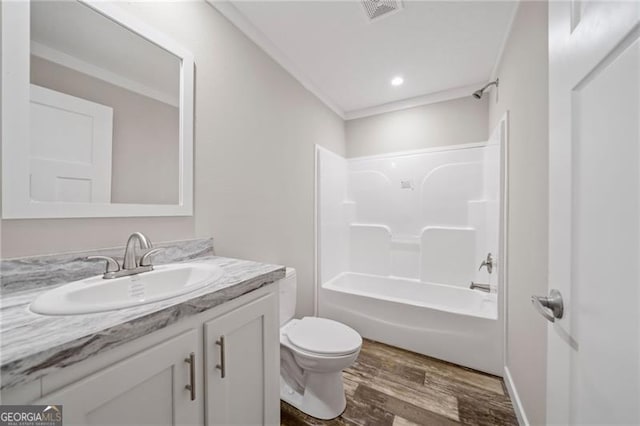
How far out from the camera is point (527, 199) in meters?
1.30

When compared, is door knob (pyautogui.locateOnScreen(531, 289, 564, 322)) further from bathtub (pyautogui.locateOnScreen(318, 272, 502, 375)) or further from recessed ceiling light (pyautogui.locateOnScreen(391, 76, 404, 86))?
recessed ceiling light (pyautogui.locateOnScreen(391, 76, 404, 86))

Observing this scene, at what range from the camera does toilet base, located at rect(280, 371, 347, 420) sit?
1.42 meters

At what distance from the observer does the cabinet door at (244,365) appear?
813 millimetres

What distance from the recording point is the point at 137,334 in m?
0.60

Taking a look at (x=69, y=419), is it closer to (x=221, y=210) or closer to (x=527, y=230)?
(x=221, y=210)

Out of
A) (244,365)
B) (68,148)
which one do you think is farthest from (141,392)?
(68,148)

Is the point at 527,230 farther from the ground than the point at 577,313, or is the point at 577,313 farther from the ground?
the point at 527,230

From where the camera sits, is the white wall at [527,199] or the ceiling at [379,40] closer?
the white wall at [527,199]

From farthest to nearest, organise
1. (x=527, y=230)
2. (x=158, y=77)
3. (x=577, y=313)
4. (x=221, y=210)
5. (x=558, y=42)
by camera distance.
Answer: (x=221, y=210), (x=527, y=230), (x=158, y=77), (x=558, y=42), (x=577, y=313)

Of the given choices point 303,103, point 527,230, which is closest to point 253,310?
point 527,230

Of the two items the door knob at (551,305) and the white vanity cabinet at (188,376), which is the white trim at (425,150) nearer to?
the door knob at (551,305)

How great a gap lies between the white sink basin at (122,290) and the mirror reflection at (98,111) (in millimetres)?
341

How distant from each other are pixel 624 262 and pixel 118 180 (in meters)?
1.57

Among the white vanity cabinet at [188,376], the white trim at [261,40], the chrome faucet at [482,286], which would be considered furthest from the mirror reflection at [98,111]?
the chrome faucet at [482,286]
